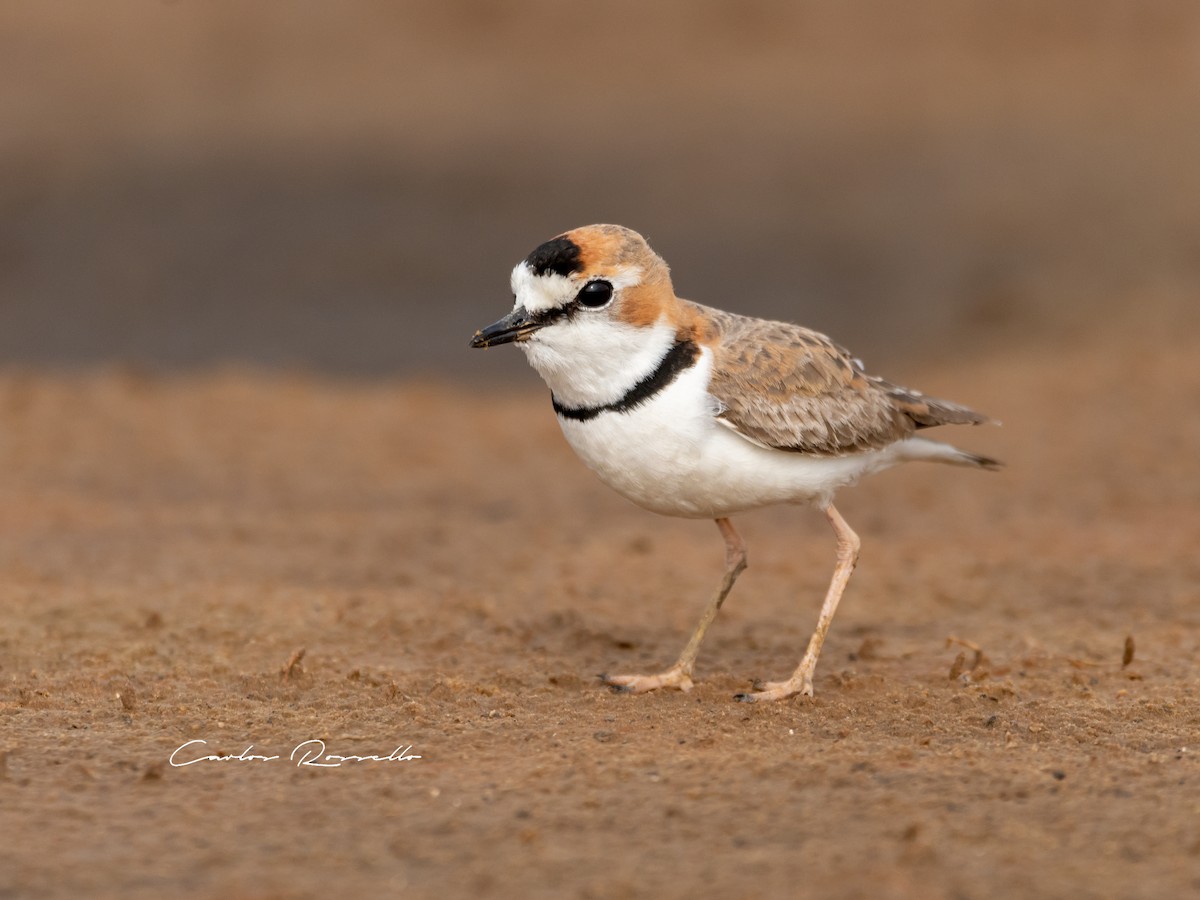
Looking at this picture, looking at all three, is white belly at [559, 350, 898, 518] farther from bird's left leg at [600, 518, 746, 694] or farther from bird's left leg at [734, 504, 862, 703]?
bird's left leg at [600, 518, 746, 694]

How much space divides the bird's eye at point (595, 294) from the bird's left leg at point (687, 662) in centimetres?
127

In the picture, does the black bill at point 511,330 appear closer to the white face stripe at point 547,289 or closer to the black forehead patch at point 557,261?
the white face stripe at point 547,289

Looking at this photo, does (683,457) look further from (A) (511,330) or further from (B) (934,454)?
(B) (934,454)

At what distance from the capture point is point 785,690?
600 centimetres

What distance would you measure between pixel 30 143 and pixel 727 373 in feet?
48.7

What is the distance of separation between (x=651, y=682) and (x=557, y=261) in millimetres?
1796

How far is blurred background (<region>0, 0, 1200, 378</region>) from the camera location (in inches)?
640

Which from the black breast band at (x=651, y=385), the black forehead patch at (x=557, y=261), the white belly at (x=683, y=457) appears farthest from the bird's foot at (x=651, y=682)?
the black forehead patch at (x=557, y=261)

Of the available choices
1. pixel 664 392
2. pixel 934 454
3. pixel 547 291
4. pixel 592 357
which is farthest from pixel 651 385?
pixel 934 454

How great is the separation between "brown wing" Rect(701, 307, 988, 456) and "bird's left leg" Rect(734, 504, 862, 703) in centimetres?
38

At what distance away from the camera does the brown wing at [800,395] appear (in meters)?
5.91

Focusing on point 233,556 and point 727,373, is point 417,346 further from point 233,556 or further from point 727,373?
point 727,373
